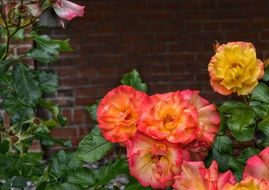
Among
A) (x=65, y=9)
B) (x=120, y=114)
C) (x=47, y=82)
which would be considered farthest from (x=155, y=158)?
(x=47, y=82)

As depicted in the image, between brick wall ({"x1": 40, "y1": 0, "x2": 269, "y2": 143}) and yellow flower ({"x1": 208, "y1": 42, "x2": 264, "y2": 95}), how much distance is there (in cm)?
338

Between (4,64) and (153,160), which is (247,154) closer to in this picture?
(153,160)

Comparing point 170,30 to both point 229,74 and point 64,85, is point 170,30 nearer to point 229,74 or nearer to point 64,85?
point 64,85

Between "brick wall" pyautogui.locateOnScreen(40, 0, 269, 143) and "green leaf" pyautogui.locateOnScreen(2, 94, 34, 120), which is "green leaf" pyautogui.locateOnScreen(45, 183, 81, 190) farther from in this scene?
"brick wall" pyautogui.locateOnScreen(40, 0, 269, 143)

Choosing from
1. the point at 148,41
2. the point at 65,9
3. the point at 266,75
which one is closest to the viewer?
the point at 266,75

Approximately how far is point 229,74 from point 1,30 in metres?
0.76

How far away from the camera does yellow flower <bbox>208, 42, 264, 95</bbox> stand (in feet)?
4.58

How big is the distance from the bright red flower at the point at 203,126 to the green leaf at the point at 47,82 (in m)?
0.69

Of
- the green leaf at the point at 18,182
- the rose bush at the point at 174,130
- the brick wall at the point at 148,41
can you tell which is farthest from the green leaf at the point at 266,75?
the brick wall at the point at 148,41

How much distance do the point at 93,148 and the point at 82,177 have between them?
140 mm

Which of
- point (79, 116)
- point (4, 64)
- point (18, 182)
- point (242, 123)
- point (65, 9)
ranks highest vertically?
point (65, 9)

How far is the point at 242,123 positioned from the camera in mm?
1430

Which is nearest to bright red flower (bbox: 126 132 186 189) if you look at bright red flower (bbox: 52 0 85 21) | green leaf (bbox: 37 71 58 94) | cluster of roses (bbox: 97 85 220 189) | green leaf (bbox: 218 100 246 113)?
cluster of roses (bbox: 97 85 220 189)

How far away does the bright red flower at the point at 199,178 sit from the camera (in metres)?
1.19
